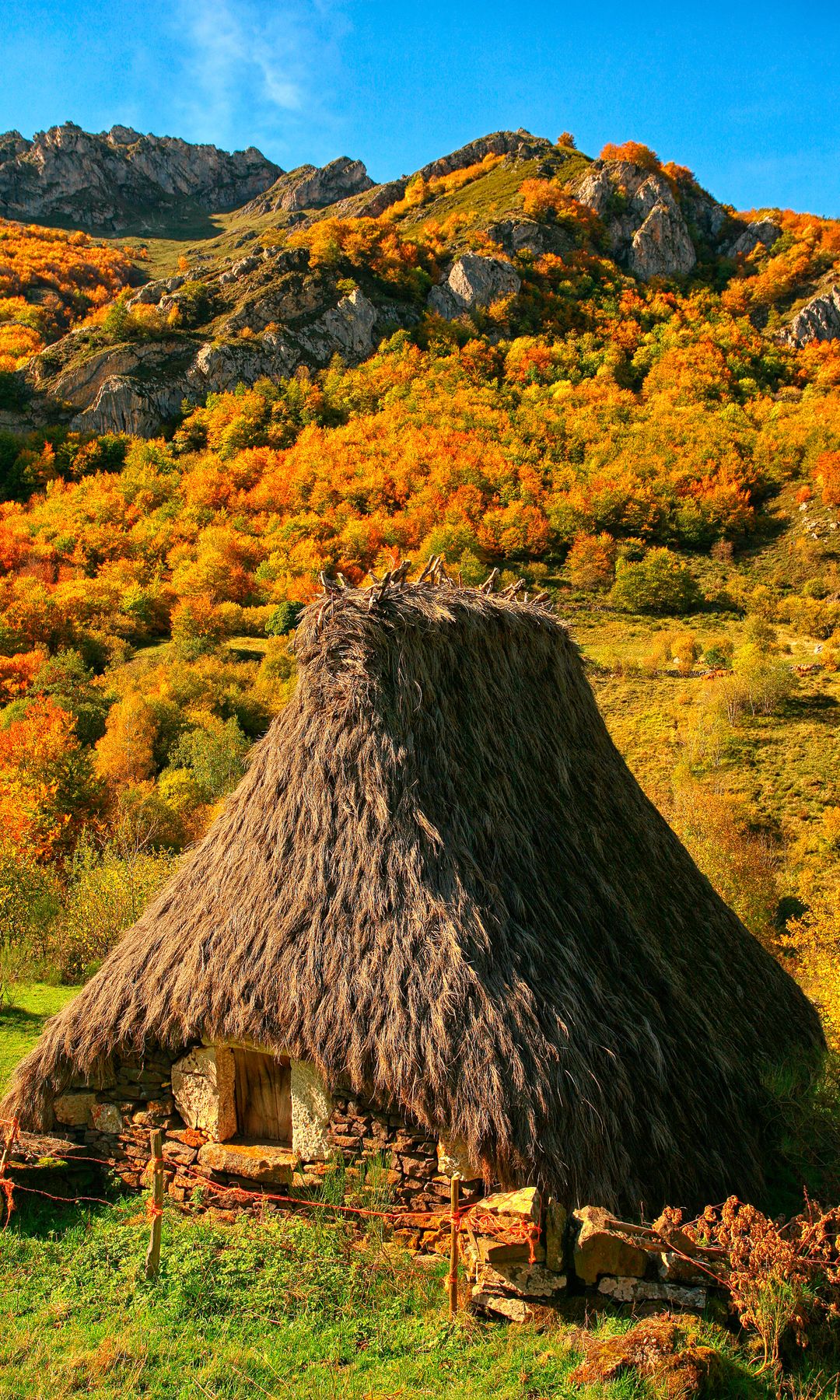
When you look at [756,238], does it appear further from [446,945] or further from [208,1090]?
[208,1090]

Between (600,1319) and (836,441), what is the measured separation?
236 feet

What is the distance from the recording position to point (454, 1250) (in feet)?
16.3

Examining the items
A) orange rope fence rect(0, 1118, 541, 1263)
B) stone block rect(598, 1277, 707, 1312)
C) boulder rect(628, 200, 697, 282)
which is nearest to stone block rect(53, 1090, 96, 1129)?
orange rope fence rect(0, 1118, 541, 1263)

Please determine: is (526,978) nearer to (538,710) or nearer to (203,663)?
(538,710)

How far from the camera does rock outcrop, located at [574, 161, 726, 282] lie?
312 ft

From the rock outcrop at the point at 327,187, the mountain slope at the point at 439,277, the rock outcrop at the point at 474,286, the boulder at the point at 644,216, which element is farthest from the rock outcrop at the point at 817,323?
the rock outcrop at the point at 327,187

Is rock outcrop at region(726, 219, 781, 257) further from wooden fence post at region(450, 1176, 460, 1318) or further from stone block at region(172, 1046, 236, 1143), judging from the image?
wooden fence post at region(450, 1176, 460, 1318)

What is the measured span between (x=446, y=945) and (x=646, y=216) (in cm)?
11521

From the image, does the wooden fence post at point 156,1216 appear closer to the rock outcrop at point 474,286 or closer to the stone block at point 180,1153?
the stone block at point 180,1153

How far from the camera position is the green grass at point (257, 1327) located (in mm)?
4328

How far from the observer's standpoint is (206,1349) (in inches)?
183

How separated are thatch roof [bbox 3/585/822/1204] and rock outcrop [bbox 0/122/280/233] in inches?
6289

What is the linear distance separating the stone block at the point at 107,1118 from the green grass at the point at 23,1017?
118 inches

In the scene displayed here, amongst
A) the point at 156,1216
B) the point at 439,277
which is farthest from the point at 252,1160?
the point at 439,277
